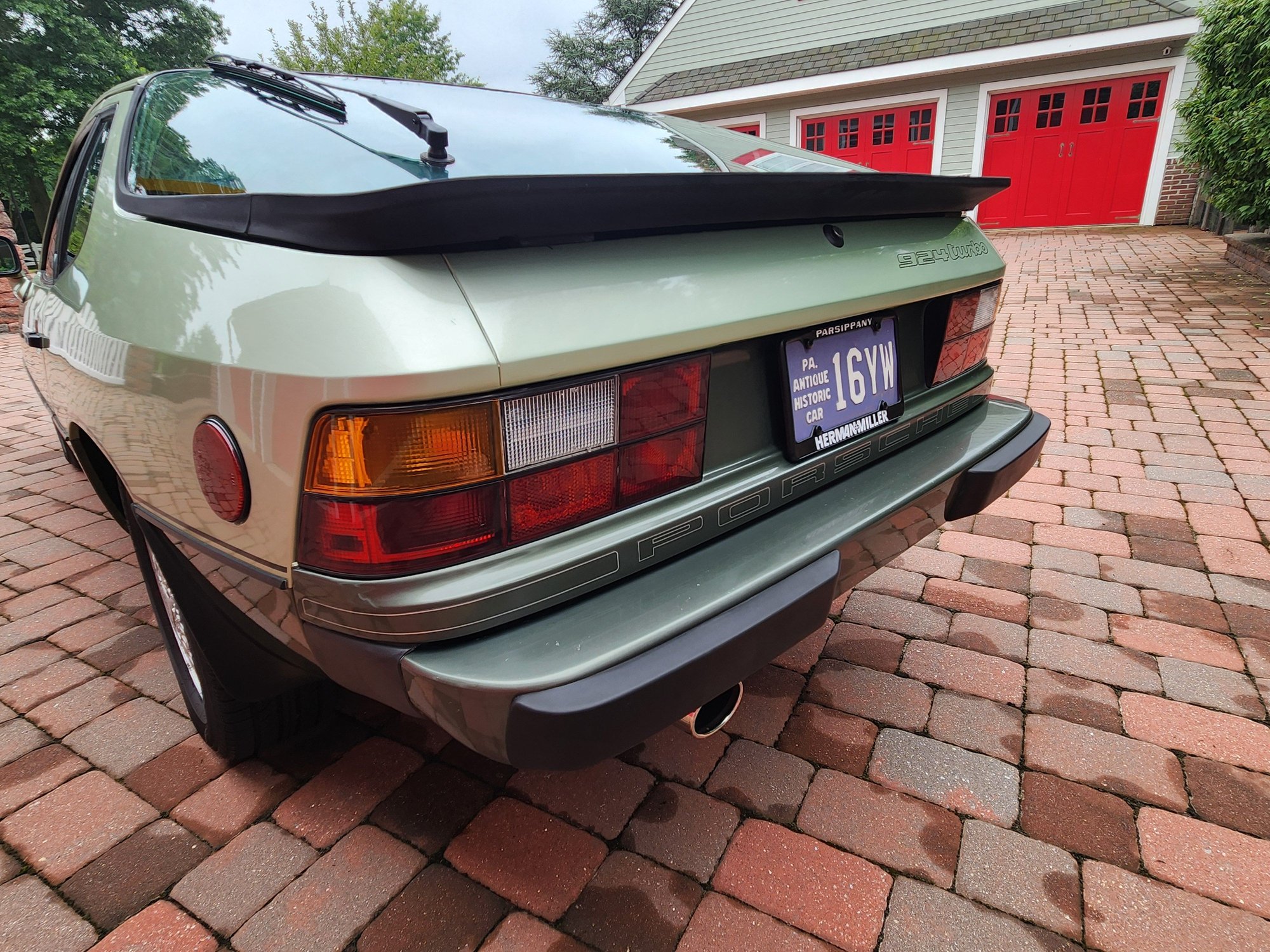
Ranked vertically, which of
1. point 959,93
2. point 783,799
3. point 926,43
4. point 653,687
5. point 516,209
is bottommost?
point 783,799

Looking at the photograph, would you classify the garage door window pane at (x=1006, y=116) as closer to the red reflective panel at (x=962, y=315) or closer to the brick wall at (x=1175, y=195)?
the brick wall at (x=1175, y=195)

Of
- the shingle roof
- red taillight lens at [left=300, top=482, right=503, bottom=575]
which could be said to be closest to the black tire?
red taillight lens at [left=300, top=482, right=503, bottom=575]

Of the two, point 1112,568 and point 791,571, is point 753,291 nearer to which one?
point 791,571

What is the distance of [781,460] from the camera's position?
1506mm

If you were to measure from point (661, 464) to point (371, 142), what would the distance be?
0.88 meters

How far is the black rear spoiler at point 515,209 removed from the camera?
994 mm

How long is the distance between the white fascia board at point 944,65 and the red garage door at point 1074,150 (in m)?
0.76

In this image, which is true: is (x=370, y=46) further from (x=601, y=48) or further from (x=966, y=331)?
(x=966, y=331)

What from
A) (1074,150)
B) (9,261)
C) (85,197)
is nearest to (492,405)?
(85,197)

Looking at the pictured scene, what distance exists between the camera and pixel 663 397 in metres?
1.22

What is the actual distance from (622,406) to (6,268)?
126 inches

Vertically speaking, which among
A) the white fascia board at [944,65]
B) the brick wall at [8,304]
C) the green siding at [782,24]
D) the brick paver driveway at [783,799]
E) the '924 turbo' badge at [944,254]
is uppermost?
the green siding at [782,24]

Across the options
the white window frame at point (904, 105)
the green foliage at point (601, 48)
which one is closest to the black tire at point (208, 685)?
the white window frame at point (904, 105)

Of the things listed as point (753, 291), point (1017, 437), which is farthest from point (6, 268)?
point (1017, 437)
